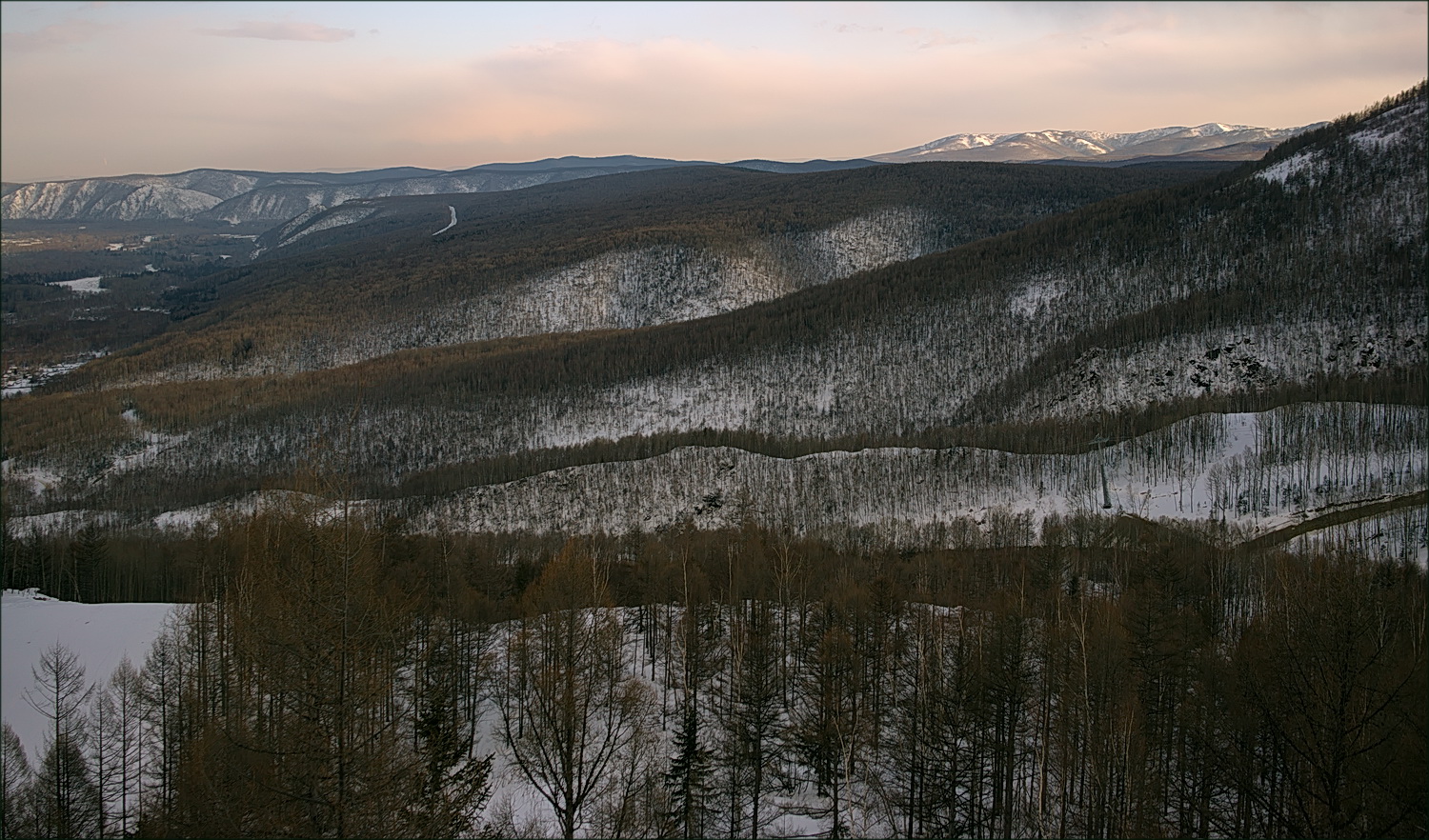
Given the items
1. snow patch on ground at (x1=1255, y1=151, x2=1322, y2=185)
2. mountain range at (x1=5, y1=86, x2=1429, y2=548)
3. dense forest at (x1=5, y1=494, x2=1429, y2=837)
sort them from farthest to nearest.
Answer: snow patch on ground at (x1=1255, y1=151, x2=1322, y2=185)
mountain range at (x1=5, y1=86, x2=1429, y2=548)
dense forest at (x1=5, y1=494, x2=1429, y2=837)

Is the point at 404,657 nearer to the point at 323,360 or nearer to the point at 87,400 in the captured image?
the point at 87,400

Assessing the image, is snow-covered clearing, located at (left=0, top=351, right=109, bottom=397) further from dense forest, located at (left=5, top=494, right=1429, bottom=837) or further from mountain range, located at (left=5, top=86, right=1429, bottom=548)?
dense forest, located at (left=5, top=494, right=1429, bottom=837)

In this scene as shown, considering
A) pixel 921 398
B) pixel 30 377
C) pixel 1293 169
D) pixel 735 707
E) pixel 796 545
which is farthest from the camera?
pixel 30 377

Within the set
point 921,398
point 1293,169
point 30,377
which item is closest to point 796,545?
point 921,398

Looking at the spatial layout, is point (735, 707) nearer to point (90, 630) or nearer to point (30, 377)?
point (90, 630)

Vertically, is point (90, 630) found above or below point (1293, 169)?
below

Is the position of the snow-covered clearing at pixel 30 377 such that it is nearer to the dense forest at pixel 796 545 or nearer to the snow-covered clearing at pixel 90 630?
the dense forest at pixel 796 545

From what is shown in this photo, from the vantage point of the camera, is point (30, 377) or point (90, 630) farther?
point (30, 377)

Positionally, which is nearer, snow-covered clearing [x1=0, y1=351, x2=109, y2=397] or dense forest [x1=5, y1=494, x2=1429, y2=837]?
dense forest [x1=5, y1=494, x2=1429, y2=837]

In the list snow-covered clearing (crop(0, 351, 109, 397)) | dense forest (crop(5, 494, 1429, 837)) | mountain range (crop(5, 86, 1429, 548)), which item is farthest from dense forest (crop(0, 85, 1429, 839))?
snow-covered clearing (crop(0, 351, 109, 397))

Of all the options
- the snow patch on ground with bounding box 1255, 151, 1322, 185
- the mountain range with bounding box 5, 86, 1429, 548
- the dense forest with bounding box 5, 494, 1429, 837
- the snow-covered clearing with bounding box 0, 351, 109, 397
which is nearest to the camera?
the dense forest with bounding box 5, 494, 1429, 837

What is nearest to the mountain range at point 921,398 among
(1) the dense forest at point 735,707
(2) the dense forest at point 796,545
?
(2) the dense forest at point 796,545
